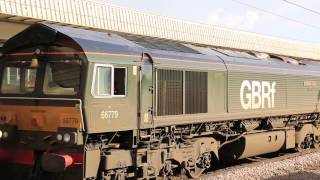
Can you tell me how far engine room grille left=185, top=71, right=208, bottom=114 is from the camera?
1100cm

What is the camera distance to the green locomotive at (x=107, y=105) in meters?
8.41


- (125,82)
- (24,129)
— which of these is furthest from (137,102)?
(24,129)

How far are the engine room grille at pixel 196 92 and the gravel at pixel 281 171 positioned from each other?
1.66 m

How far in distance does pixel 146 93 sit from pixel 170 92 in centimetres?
91

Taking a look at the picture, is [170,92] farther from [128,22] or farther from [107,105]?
[128,22]

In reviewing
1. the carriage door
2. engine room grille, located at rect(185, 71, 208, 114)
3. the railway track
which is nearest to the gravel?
the railway track

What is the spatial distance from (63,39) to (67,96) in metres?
1.06

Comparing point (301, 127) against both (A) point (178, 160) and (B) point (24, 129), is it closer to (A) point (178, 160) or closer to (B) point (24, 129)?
(A) point (178, 160)

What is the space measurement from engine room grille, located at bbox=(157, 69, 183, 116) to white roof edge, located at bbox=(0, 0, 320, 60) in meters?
8.53

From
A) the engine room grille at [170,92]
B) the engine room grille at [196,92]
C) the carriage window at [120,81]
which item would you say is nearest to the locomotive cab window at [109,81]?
the carriage window at [120,81]

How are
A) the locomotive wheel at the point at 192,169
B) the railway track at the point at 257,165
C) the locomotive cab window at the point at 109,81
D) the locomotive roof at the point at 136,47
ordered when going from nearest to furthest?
the locomotive cab window at the point at 109,81 < the locomotive roof at the point at 136,47 < the locomotive wheel at the point at 192,169 < the railway track at the point at 257,165

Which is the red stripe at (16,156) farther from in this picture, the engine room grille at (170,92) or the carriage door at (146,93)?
the engine room grille at (170,92)

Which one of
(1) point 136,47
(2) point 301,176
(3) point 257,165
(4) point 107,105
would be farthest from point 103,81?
(3) point 257,165

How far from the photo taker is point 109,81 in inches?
348
